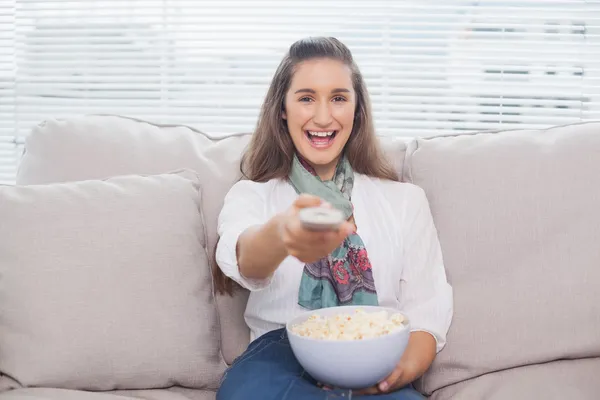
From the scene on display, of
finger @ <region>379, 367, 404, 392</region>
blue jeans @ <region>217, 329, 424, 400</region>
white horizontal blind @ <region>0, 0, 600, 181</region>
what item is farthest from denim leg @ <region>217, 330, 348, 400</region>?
white horizontal blind @ <region>0, 0, 600, 181</region>

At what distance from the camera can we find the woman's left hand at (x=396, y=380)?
1381 mm

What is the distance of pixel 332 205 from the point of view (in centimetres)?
169

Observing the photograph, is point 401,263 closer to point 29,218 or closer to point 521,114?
point 29,218

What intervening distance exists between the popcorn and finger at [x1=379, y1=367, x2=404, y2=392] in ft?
0.38

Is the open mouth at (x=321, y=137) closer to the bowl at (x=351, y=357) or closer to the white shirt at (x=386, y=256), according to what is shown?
the white shirt at (x=386, y=256)

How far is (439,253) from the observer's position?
1.70 m

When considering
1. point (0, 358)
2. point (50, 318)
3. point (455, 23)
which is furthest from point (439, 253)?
point (455, 23)

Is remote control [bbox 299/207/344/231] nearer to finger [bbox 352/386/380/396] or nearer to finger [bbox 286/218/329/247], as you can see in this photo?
finger [bbox 286/218/329/247]

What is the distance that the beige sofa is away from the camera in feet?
5.05

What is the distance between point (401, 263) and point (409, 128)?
1.05 m

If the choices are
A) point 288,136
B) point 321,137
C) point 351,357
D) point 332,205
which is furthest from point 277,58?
point 351,357

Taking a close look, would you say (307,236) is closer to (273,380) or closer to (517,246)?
(273,380)

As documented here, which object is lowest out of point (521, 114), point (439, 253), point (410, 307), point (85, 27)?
point (410, 307)

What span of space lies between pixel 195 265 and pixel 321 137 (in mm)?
438
